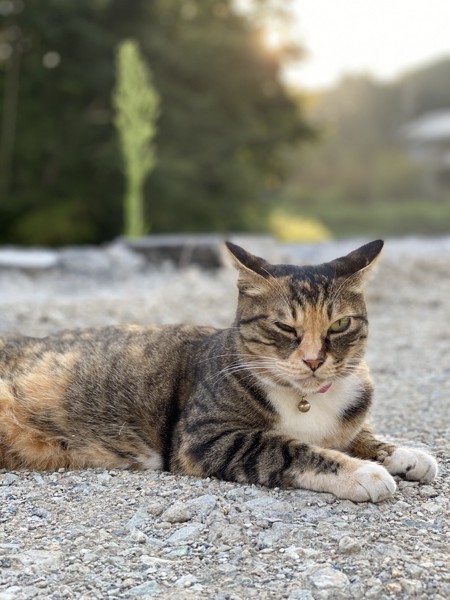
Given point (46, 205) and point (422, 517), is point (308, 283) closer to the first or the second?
point (422, 517)

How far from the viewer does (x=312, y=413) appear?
122 inches

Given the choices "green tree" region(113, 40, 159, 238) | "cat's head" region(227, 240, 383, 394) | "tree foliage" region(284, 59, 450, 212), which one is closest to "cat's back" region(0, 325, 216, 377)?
"cat's head" region(227, 240, 383, 394)

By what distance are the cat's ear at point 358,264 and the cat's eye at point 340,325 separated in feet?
0.62

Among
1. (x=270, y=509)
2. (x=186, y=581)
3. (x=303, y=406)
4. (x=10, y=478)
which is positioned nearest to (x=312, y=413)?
(x=303, y=406)

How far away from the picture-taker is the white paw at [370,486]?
272 centimetres

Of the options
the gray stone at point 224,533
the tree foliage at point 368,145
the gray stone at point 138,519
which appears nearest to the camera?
the gray stone at point 224,533

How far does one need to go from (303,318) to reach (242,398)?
420mm

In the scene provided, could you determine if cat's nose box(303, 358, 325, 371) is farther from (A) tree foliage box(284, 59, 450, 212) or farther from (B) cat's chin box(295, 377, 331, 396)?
(A) tree foliage box(284, 59, 450, 212)

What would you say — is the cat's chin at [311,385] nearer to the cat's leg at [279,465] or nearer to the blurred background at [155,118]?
the cat's leg at [279,465]

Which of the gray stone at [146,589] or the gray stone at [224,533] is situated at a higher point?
the gray stone at [224,533]

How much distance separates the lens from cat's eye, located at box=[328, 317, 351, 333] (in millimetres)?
3042

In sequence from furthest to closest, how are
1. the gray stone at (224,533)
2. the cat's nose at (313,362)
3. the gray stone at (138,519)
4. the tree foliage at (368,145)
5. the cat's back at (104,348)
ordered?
the tree foliage at (368,145)
the cat's back at (104,348)
the cat's nose at (313,362)
the gray stone at (138,519)
the gray stone at (224,533)

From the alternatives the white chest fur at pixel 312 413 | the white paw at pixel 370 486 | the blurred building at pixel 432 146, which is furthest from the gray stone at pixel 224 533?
the blurred building at pixel 432 146

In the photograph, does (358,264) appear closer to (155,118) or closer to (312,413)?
(312,413)
